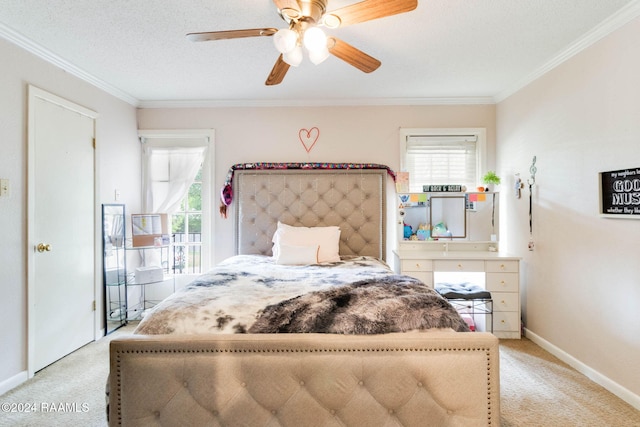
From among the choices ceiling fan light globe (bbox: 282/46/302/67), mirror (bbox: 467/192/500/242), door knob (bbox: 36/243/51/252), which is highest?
ceiling fan light globe (bbox: 282/46/302/67)

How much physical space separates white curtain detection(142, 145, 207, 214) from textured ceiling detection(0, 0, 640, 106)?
643mm

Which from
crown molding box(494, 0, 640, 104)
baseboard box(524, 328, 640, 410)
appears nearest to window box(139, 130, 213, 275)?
crown molding box(494, 0, 640, 104)

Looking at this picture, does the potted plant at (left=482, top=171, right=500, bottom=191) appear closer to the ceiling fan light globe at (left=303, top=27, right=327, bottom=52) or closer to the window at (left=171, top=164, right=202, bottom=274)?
the ceiling fan light globe at (left=303, top=27, right=327, bottom=52)

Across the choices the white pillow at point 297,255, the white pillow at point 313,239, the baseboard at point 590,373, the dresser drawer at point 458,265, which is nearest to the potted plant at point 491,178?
the dresser drawer at point 458,265

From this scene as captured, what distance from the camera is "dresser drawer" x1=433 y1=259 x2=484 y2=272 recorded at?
3.15 meters

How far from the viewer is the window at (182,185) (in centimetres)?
385

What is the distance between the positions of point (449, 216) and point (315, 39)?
2689 millimetres

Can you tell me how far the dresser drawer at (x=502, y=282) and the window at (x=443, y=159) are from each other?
1147 millimetres

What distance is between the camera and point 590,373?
2.41 metres

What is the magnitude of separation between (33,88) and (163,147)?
1.43 metres

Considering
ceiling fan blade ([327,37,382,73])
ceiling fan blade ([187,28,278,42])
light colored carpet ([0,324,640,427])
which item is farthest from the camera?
light colored carpet ([0,324,640,427])

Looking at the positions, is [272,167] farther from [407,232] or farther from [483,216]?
[483,216]

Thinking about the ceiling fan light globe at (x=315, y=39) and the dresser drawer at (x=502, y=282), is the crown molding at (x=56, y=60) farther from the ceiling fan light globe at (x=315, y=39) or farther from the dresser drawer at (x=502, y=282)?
the dresser drawer at (x=502, y=282)

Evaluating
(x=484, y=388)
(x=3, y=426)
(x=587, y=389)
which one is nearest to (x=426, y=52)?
(x=484, y=388)
